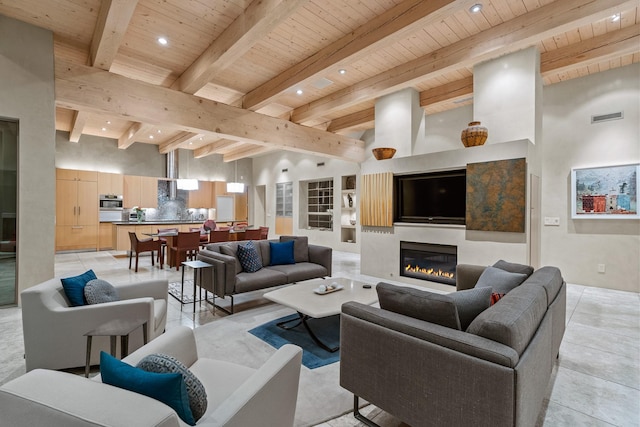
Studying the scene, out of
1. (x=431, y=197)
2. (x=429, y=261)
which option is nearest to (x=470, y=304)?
(x=429, y=261)

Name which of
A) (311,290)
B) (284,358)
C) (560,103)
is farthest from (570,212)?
Answer: (284,358)

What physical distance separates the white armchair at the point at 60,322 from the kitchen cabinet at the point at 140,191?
335 inches

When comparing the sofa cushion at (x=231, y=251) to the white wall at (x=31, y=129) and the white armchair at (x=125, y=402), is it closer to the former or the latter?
the white wall at (x=31, y=129)

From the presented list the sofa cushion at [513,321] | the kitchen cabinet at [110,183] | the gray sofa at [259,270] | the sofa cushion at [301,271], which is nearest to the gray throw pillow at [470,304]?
the sofa cushion at [513,321]

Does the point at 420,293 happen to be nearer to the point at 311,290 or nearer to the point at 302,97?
the point at 311,290

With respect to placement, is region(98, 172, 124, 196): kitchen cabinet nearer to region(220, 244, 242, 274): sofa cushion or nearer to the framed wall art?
region(220, 244, 242, 274): sofa cushion

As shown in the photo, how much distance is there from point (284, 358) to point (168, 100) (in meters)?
4.38

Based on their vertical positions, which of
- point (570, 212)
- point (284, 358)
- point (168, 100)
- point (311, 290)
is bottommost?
point (311, 290)

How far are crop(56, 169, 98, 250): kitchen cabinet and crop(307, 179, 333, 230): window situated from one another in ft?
21.3

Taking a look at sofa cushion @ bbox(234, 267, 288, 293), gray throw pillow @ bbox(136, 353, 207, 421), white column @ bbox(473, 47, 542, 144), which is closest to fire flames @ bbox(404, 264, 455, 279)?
white column @ bbox(473, 47, 542, 144)

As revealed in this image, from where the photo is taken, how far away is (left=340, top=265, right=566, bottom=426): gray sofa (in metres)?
1.28

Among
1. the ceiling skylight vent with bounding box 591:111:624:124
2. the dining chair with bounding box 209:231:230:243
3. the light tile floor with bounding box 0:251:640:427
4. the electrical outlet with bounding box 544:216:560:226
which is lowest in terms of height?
the light tile floor with bounding box 0:251:640:427

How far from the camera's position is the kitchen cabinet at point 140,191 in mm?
9734

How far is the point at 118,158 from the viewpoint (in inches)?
391
